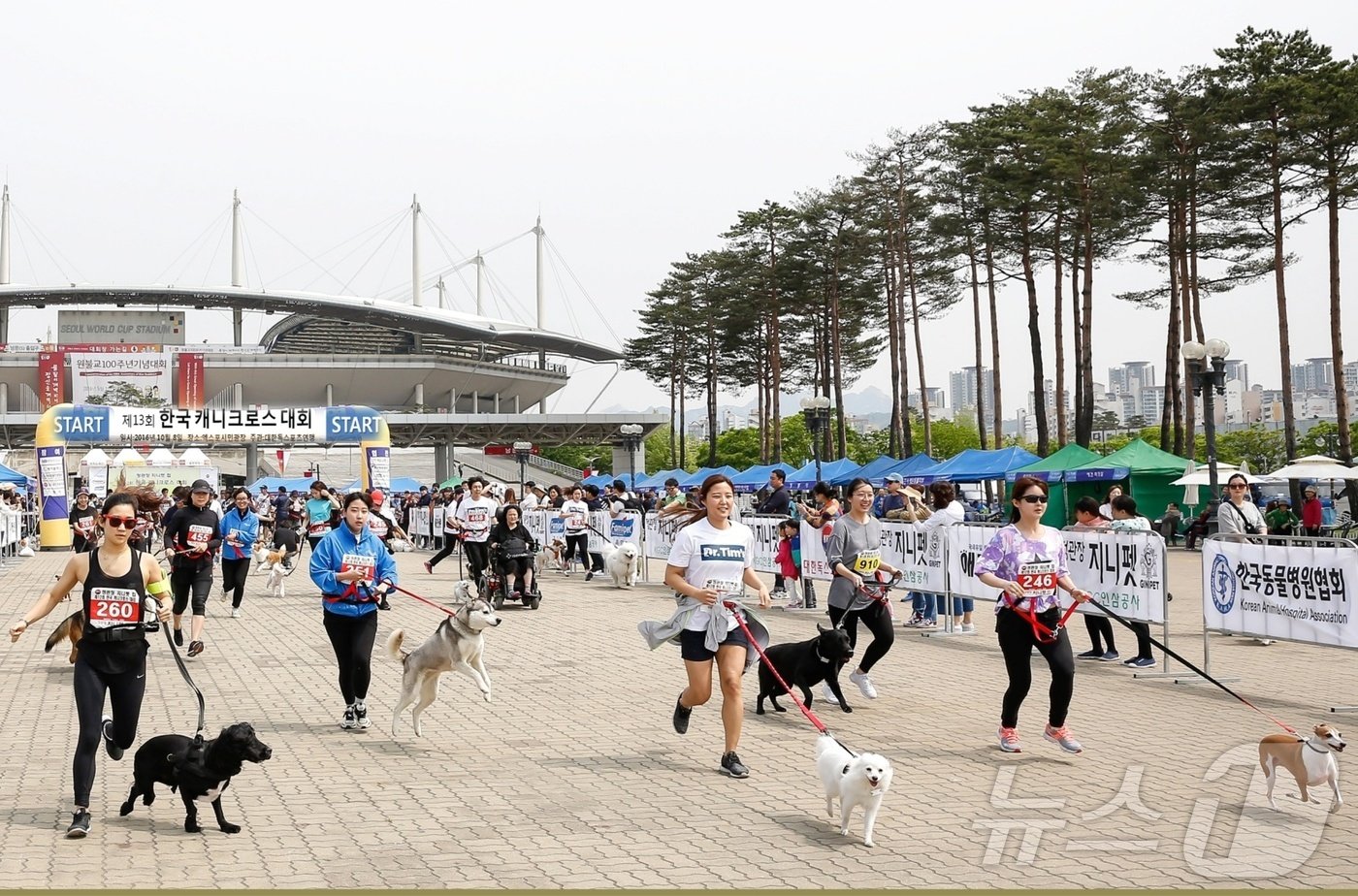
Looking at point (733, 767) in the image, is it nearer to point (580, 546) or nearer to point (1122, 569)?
point (1122, 569)

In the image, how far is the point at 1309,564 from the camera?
10.1 m

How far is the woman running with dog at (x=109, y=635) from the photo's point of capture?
613cm

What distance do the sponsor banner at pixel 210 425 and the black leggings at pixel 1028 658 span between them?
28.4m

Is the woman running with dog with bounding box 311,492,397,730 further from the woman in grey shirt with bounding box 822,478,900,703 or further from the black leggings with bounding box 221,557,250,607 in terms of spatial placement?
the black leggings with bounding box 221,557,250,607

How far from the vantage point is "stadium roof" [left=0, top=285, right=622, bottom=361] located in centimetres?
10519

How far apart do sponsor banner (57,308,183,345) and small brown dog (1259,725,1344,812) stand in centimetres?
10833

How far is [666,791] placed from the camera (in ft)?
22.7

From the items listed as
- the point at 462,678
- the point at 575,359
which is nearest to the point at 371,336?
the point at 575,359

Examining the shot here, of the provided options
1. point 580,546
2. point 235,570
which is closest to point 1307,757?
point 235,570

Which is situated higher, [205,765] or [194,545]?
[194,545]

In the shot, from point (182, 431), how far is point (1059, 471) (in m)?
22.0

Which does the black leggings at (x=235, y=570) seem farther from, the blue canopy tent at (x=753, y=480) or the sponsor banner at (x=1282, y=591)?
the blue canopy tent at (x=753, y=480)

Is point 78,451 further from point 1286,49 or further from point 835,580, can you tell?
point 835,580

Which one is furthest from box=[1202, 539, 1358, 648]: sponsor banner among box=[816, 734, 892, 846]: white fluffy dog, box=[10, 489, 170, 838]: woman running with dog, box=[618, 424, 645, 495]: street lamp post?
box=[618, 424, 645, 495]: street lamp post
